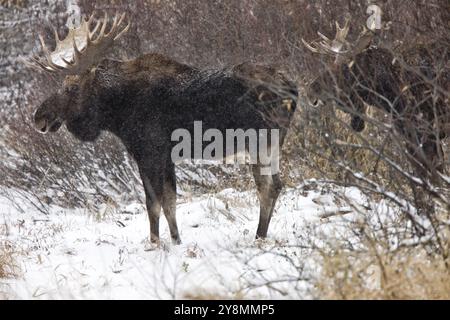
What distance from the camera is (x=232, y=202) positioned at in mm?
8500

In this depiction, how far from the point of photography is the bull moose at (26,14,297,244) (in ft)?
22.3

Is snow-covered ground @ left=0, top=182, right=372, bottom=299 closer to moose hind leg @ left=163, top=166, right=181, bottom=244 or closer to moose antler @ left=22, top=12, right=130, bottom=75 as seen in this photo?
moose hind leg @ left=163, top=166, right=181, bottom=244

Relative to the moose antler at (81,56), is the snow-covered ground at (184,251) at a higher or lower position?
lower

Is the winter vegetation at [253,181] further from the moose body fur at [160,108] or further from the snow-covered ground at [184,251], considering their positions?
the moose body fur at [160,108]

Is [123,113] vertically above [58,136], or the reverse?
[58,136]

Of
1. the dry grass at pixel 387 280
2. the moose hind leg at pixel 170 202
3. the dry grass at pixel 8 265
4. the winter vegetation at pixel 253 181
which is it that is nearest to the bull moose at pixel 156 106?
the moose hind leg at pixel 170 202

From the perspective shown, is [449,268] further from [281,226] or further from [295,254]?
[281,226]

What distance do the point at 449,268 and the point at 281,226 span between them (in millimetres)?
2998

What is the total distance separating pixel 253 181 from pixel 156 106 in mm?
3000

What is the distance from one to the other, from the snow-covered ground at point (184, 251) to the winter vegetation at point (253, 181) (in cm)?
2

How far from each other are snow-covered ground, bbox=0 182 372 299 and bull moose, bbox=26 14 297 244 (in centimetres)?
42

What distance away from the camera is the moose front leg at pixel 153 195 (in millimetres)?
7012

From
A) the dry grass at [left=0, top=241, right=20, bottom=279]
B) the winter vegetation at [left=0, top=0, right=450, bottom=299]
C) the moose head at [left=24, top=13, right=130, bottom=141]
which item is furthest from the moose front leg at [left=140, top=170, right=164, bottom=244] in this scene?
the dry grass at [left=0, top=241, right=20, bottom=279]
